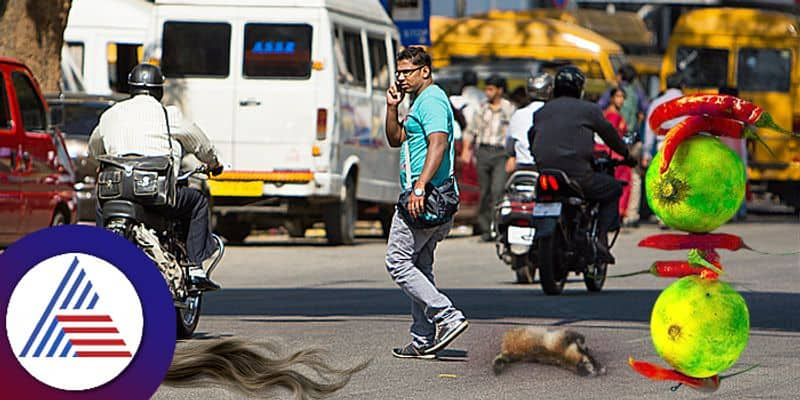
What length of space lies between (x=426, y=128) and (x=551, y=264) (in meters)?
4.11

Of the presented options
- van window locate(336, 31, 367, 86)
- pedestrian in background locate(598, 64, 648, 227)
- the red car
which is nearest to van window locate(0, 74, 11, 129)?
the red car

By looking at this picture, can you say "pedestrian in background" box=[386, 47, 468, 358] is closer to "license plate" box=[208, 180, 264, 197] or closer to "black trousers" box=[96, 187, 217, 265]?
"black trousers" box=[96, 187, 217, 265]

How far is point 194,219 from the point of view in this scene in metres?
10.6

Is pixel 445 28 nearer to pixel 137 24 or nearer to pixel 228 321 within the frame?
pixel 137 24

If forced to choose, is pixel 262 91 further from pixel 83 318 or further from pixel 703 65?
pixel 83 318

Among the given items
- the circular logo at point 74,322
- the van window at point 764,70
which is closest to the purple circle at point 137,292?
the circular logo at point 74,322

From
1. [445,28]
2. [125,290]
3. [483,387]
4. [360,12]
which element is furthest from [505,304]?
[445,28]

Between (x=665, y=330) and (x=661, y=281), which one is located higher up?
(x=665, y=330)

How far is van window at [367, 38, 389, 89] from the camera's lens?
21.8 metres

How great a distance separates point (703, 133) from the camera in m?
7.39

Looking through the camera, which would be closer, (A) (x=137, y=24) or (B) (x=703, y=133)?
(B) (x=703, y=133)

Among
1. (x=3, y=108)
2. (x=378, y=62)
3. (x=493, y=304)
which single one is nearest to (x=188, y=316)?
(x=493, y=304)

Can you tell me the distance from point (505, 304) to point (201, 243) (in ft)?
10.1

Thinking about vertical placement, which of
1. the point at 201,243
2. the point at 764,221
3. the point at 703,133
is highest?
the point at 703,133
